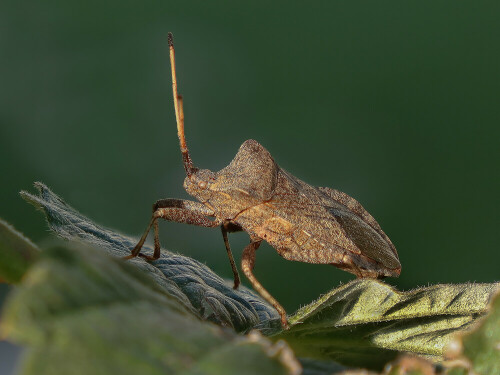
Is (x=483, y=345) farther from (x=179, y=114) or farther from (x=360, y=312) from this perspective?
(x=179, y=114)

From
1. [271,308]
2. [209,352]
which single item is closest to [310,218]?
[271,308]

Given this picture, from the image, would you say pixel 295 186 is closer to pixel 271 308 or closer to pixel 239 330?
pixel 271 308

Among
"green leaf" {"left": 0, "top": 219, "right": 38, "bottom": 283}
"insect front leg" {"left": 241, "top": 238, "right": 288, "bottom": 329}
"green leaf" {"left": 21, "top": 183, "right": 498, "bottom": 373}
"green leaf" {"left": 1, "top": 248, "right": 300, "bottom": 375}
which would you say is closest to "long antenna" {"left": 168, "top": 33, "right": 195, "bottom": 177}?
"insect front leg" {"left": 241, "top": 238, "right": 288, "bottom": 329}

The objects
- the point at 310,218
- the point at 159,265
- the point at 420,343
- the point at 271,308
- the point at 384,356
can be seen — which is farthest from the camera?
the point at 310,218

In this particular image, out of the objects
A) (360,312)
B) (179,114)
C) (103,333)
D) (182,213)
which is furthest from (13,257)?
(179,114)

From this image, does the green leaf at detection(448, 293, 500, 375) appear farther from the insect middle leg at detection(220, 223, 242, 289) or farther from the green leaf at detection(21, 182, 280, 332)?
the insect middle leg at detection(220, 223, 242, 289)

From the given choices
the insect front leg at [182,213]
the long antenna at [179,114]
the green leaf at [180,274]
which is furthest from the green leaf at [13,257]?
the long antenna at [179,114]
